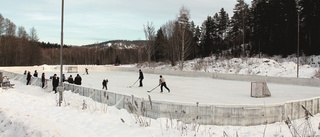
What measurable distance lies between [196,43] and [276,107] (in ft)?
262

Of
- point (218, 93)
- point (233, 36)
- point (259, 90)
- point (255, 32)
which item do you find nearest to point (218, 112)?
point (259, 90)

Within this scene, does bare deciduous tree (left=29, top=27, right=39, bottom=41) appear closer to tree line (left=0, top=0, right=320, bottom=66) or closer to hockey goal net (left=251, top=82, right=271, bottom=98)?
tree line (left=0, top=0, right=320, bottom=66)

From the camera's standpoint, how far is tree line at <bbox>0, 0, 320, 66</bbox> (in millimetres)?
57656

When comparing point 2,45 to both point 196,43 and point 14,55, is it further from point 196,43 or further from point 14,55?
point 196,43

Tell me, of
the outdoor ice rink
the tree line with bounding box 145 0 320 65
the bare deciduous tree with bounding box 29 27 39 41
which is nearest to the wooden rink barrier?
the outdoor ice rink

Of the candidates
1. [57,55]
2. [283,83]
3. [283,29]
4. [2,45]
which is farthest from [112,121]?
[57,55]

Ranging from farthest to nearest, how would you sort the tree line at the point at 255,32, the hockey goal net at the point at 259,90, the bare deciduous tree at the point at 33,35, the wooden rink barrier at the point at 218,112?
the bare deciduous tree at the point at 33,35 < the tree line at the point at 255,32 < the hockey goal net at the point at 259,90 < the wooden rink barrier at the point at 218,112

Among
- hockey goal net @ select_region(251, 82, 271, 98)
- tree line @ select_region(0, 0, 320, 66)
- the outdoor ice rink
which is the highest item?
tree line @ select_region(0, 0, 320, 66)

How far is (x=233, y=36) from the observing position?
8125 centimetres

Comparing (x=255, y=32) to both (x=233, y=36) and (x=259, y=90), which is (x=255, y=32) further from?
(x=259, y=90)

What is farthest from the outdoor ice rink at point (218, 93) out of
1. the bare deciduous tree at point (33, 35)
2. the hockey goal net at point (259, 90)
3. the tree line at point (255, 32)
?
the bare deciduous tree at point (33, 35)

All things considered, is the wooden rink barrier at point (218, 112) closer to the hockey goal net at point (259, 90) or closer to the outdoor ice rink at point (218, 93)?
the outdoor ice rink at point (218, 93)

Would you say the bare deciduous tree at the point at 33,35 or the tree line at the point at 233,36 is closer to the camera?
the tree line at the point at 233,36

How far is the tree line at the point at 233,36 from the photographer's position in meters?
57.7
